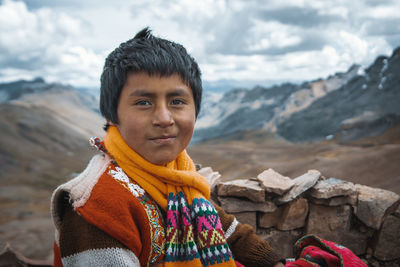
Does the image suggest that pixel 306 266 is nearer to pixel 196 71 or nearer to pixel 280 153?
pixel 196 71

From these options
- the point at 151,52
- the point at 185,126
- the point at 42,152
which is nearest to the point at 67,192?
the point at 185,126

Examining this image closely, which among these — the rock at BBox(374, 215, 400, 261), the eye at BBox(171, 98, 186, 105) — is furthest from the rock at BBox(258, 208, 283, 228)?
the eye at BBox(171, 98, 186, 105)

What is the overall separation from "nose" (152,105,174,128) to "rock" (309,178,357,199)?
2.00 metres

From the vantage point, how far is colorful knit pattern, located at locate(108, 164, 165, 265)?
49.7 inches

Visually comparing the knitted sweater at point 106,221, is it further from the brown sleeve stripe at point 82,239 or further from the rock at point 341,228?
the rock at point 341,228

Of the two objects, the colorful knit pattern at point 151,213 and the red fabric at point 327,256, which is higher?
the colorful knit pattern at point 151,213

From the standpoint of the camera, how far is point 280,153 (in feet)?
73.8

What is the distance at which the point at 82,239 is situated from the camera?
110 centimetres

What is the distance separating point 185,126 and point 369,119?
2677 centimetres

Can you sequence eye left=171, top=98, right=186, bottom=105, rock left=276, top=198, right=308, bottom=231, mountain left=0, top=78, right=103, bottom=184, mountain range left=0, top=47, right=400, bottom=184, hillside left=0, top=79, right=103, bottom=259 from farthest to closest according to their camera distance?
mountain left=0, top=78, right=103, bottom=184 → mountain range left=0, top=47, right=400, bottom=184 → hillside left=0, top=79, right=103, bottom=259 → rock left=276, top=198, right=308, bottom=231 → eye left=171, top=98, right=186, bottom=105

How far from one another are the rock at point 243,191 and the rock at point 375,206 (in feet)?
3.03

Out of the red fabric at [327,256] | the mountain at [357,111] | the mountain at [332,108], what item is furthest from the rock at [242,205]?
the mountain at [357,111]

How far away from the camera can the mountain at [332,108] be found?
985 inches

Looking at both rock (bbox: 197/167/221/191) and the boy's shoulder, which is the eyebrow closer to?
the boy's shoulder
